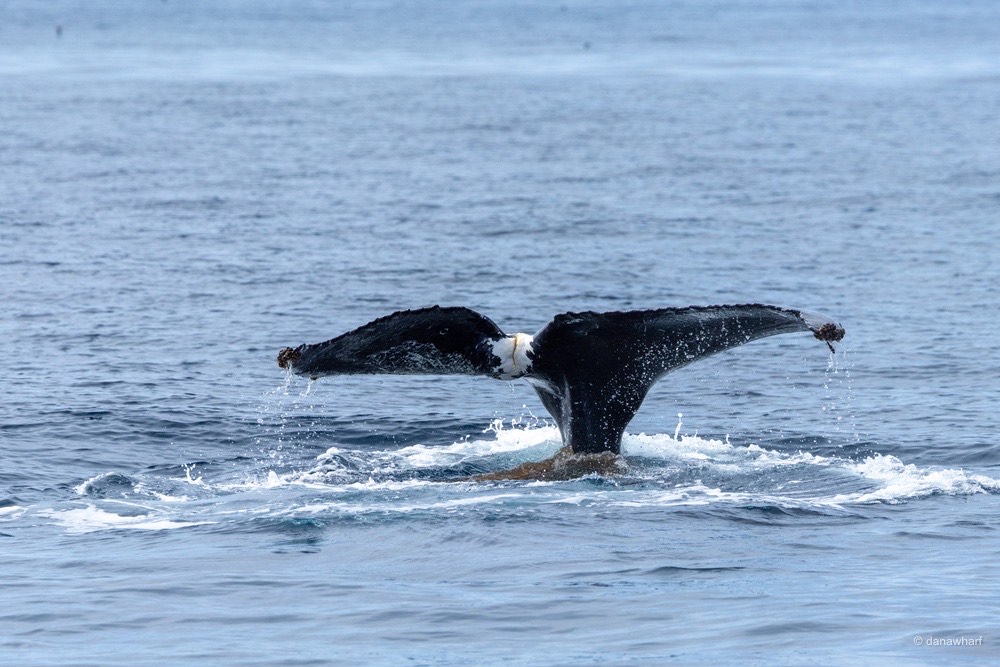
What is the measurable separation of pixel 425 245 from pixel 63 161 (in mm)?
12269

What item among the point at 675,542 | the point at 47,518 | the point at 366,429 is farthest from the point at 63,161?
the point at 675,542

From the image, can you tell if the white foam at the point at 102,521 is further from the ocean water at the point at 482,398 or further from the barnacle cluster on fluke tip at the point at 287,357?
the barnacle cluster on fluke tip at the point at 287,357

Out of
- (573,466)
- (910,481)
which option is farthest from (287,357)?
(910,481)

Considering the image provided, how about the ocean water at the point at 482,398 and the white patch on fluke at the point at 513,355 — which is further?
the white patch on fluke at the point at 513,355

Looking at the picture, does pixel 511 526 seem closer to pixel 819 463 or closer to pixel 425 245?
pixel 819 463

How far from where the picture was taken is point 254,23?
404 ft

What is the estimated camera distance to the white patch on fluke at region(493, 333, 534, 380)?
35.4 ft

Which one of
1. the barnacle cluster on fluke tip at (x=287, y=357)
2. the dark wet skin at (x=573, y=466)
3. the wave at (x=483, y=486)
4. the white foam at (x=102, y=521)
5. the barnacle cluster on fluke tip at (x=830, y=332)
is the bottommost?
the white foam at (x=102, y=521)

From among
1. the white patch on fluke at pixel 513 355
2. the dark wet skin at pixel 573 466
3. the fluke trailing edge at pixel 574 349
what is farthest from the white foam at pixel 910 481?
the white patch on fluke at pixel 513 355

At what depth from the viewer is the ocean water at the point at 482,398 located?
31.8 feet

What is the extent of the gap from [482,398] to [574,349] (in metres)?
5.40

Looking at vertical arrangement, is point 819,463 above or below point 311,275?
below

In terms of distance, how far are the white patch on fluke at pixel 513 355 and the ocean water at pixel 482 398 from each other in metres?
1.10

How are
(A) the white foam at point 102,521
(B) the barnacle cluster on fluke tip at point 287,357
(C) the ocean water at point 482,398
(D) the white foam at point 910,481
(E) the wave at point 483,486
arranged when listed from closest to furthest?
(C) the ocean water at point 482,398, (B) the barnacle cluster on fluke tip at point 287,357, (A) the white foam at point 102,521, (E) the wave at point 483,486, (D) the white foam at point 910,481
